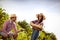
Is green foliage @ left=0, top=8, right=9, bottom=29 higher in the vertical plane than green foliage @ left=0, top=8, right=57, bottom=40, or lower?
higher

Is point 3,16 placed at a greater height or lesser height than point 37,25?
greater

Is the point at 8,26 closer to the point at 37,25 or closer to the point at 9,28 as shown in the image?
the point at 9,28

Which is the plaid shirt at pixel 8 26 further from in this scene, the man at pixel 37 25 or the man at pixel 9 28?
the man at pixel 37 25

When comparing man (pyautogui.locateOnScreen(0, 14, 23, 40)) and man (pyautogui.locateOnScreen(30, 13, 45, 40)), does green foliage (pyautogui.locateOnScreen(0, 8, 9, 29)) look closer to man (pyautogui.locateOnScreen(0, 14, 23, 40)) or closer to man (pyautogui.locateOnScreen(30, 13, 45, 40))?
man (pyautogui.locateOnScreen(0, 14, 23, 40))

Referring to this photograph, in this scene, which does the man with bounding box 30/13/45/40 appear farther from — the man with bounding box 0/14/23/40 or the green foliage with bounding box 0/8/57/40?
the man with bounding box 0/14/23/40

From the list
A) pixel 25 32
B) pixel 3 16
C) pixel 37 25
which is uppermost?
pixel 3 16

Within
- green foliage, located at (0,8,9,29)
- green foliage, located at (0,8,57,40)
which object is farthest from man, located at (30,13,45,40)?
green foliage, located at (0,8,9,29)

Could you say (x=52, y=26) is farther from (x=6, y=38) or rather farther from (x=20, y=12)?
(x=6, y=38)

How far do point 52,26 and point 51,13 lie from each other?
7.9 inches

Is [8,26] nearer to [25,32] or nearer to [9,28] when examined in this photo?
[9,28]

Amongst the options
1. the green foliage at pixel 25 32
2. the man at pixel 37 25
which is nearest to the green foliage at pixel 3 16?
the green foliage at pixel 25 32

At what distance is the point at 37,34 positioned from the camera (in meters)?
2.42

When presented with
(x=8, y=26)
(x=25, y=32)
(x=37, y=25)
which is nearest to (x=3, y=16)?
(x=8, y=26)

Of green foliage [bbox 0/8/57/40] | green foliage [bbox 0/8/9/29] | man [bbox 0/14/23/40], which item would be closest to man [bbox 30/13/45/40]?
green foliage [bbox 0/8/57/40]
